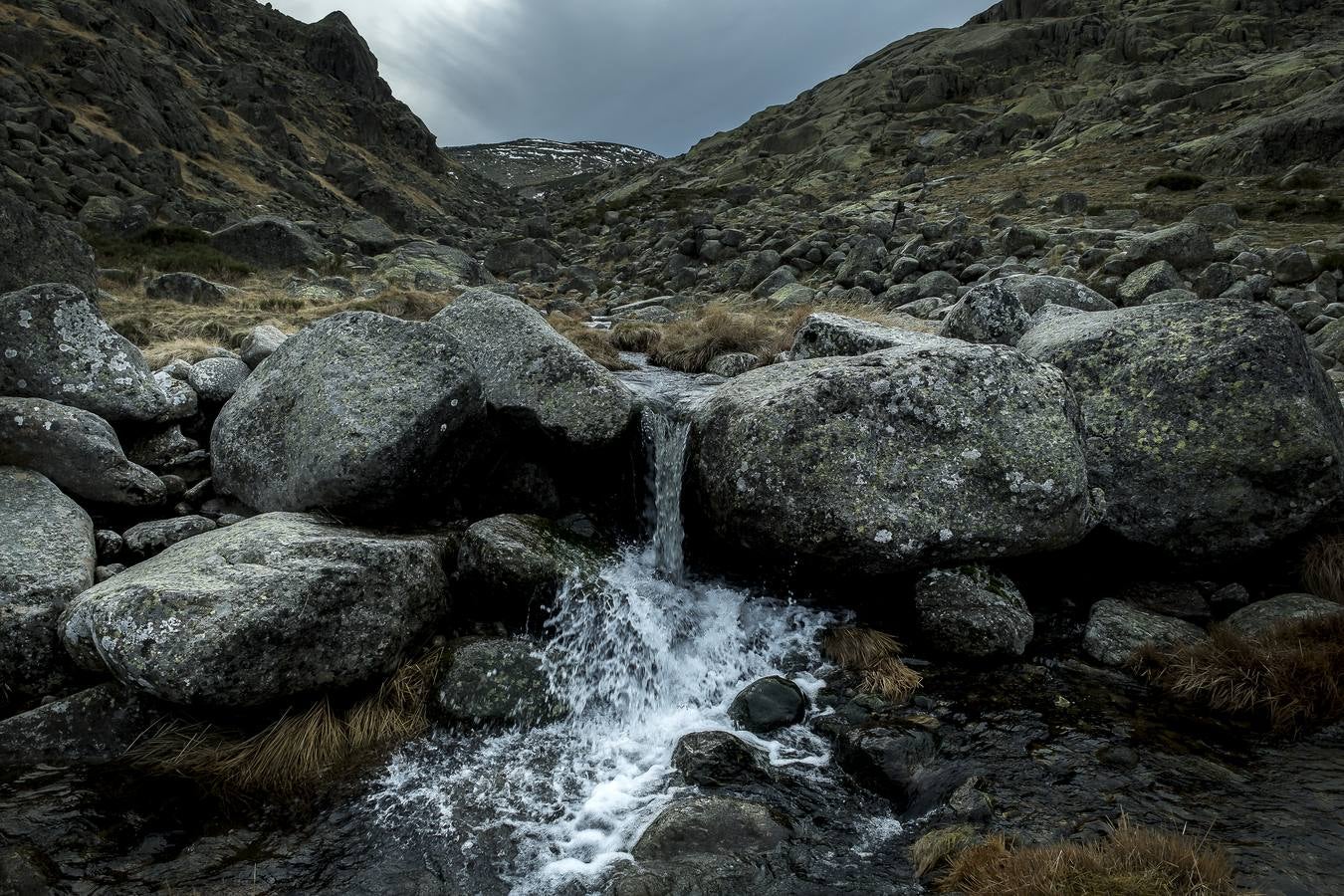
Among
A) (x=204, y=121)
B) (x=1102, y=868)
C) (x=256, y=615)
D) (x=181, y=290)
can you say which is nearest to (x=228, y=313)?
(x=181, y=290)

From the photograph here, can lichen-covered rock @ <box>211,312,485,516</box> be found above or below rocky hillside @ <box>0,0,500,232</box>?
below

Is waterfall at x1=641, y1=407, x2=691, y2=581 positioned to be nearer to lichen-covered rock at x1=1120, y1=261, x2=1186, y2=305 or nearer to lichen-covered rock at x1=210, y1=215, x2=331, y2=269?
lichen-covered rock at x1=1120, y1=261, x2=1186, y2=305

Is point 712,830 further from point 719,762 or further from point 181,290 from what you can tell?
point 181,290

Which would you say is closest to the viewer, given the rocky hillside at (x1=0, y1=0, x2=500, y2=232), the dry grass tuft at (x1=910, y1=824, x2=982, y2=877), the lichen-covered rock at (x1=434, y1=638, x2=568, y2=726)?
the dry grass tuft at (x1=910, y1=824, x2=982, y2=877)

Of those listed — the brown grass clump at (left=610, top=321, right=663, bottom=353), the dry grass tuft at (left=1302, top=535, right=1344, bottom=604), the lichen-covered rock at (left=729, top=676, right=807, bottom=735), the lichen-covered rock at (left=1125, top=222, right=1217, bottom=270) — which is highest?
the lichen-covered rock at (left=1125, top=222, right=1217, bottom=270)

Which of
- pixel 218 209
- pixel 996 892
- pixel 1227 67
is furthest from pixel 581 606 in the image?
pixel 1227 67

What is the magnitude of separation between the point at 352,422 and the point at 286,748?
4.05 meters

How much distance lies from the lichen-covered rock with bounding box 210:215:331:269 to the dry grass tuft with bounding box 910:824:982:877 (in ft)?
113

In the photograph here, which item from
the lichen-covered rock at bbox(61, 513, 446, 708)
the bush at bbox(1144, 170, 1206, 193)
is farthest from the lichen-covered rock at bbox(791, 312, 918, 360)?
the bush at bbox(1144, 170, 1206, 193)

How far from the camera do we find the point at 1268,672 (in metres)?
7.46

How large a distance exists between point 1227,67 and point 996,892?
8546 centimetres

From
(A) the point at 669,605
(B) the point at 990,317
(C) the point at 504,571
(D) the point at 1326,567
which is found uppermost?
(B) the point at 990,317

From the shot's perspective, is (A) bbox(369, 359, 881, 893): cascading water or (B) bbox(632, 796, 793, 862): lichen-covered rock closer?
(B) bbox(632, 796, 793, 862): lichen-covered rock

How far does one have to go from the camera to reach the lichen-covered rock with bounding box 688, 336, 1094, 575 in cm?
886
